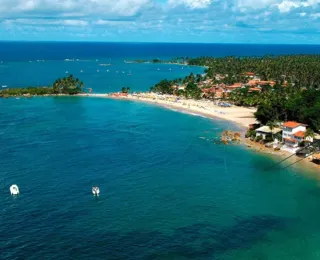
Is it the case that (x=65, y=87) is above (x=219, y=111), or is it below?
above

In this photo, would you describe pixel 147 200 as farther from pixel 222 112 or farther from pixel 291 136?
pixel 222 112

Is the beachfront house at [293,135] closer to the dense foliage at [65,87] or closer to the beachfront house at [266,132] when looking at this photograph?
the beachfront house at [266,132]

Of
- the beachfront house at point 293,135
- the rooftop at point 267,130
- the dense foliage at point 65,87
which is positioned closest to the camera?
the beachfront house at point 293,135

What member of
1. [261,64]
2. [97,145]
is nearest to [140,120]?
[97,145]

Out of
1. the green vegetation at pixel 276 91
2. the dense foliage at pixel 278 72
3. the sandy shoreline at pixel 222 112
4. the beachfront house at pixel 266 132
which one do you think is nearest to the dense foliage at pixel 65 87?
the sandy shoreline at pixel 222 112

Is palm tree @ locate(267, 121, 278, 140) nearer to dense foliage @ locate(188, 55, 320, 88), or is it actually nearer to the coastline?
the coastline

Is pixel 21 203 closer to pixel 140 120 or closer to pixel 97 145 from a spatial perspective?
pixel 97 145

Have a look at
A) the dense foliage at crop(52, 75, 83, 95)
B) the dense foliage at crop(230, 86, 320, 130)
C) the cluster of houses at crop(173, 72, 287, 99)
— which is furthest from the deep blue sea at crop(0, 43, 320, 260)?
the dense foliage at crop(52, 75, 83, 95)

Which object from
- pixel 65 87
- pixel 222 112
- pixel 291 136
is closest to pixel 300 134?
pixel 291 136
